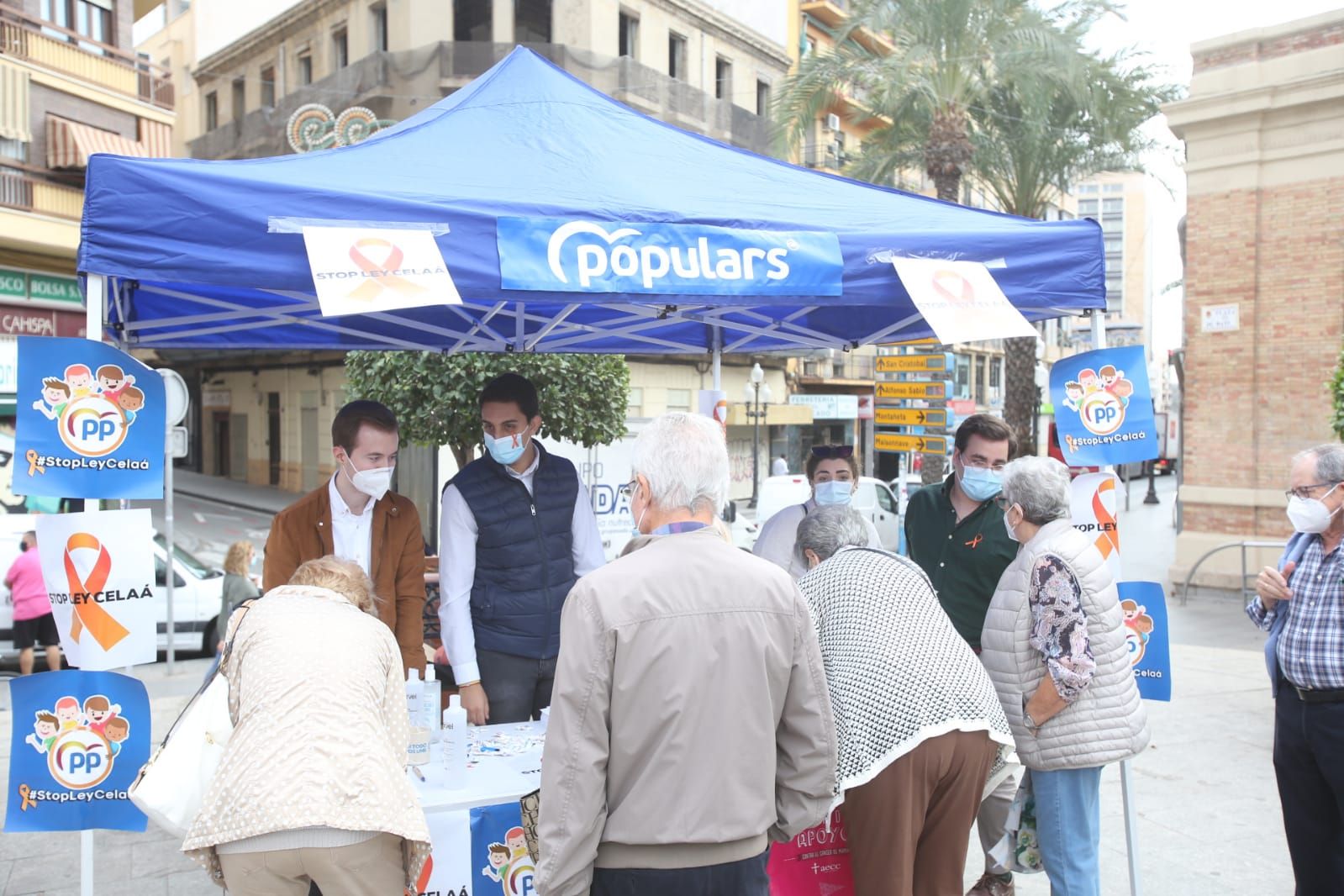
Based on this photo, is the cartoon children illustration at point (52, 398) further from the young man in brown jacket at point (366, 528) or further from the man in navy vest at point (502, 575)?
the man in navy vest at point (502, 575)

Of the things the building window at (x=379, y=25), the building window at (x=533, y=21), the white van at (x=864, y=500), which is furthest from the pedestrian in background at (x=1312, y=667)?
the building window at (x=379, y=25)

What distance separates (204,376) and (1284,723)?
3609cm

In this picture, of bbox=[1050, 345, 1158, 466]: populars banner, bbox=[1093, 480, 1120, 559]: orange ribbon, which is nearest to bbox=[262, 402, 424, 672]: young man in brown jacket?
bbox=[1050, 345, 1158, 466]: populars banner

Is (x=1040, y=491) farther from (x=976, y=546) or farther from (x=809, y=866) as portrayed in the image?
(x=809, y=866)

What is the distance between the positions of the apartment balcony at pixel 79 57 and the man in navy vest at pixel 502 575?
18.3 m

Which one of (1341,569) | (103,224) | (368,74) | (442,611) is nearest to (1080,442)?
(1341,569)

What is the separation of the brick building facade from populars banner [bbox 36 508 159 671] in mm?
13467

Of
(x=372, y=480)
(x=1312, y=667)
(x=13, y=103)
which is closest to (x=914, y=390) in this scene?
(x=1312, y=667)

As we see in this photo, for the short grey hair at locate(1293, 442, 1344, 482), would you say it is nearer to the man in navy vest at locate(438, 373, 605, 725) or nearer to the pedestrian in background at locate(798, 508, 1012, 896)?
the pedestrian in background at locate(798, 508, 1012, 896)

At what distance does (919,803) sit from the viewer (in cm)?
→ 278

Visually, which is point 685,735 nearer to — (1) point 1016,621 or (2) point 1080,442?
(1) point 1016,621

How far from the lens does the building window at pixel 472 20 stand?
24984 millimetres

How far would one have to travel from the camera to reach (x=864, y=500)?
55.3 ft

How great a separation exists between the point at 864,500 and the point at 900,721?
14.4 m
